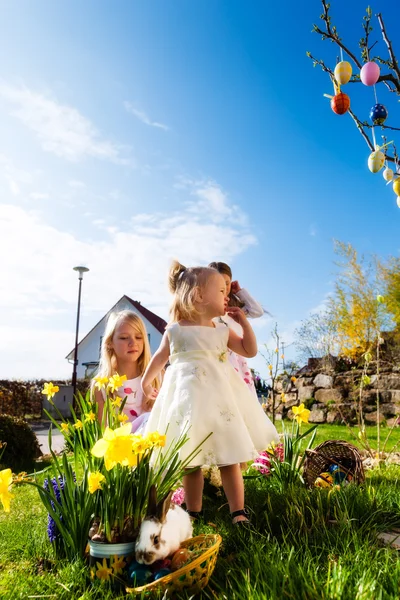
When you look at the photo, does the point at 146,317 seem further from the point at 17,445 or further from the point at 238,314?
the point at 238,314

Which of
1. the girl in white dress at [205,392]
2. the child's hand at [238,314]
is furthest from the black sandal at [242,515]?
the child's hand at [238,314]

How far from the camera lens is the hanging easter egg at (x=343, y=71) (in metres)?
3.40

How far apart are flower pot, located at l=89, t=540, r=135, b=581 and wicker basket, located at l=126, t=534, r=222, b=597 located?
0.14m

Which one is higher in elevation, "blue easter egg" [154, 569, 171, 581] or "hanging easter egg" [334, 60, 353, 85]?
"hanging easter egg" [334, 60, 353, 85]

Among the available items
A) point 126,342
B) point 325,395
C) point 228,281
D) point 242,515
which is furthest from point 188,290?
point 325,395

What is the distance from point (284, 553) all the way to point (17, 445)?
534 centimetres

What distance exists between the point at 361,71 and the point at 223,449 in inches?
105

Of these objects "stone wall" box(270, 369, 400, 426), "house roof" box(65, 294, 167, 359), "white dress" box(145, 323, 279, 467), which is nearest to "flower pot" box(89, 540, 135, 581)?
"white dress" box(145, 323, 279, 467)

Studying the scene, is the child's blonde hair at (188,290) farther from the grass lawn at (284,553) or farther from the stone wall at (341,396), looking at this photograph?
the stone wall at (341,396)

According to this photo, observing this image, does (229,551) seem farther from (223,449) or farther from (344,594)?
(344,594)

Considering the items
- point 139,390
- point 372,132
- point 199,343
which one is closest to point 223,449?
point 199,343

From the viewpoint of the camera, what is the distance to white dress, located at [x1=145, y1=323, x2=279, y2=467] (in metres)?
2.47

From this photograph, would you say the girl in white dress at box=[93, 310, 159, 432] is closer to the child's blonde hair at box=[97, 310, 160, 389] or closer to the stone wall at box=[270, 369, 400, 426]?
the child's blonde hair at box=[97, 310, 160, 389]

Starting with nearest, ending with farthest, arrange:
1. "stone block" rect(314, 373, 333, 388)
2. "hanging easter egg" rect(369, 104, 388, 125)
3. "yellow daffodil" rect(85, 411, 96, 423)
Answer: "yellow daffodil" rect(85, 411, 96, 423) < "hanging easter egg" rect(369, 104, 388, 125) < "stone block" rect(314, 373, 333, 388)
